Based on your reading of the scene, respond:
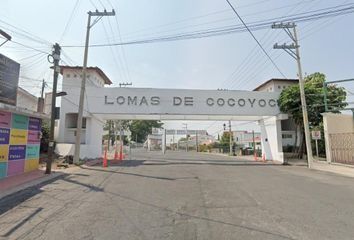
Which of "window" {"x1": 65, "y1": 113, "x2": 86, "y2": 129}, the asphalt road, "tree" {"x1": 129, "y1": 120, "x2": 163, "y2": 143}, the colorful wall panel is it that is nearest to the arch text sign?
"window" {"x1": 65, "y1": 113, "x2": 86, "y2": 129}

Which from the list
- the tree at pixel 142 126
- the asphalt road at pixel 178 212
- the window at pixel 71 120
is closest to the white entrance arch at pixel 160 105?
the window at pixel 71 120

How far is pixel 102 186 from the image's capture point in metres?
10.8

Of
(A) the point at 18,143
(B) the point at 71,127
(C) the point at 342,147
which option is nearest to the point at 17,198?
(A) the point at 18,143

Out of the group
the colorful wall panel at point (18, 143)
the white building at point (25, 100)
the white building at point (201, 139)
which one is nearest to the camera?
the colorful wall panel at point (18, 143)

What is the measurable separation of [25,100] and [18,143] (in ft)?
41.8

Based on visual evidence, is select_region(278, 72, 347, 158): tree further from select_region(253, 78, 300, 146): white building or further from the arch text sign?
select_region(253, 78, 300, 146): white building

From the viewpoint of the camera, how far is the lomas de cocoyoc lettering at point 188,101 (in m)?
24.9

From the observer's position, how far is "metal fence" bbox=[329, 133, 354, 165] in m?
19.2

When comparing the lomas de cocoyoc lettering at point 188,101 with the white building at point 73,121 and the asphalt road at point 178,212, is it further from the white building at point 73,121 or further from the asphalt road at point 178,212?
the asphalt road at point 178,212

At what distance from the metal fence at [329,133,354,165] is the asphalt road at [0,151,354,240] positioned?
10.3m

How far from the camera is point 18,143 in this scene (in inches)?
566

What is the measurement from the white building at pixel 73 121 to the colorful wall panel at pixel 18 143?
8.08 meters

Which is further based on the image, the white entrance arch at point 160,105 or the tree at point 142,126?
the tree at point 142,126

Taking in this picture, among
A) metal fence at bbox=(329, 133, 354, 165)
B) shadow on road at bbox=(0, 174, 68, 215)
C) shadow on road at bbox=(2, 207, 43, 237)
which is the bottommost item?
shadow on road at bbox=(2, 207, 43, 237)
